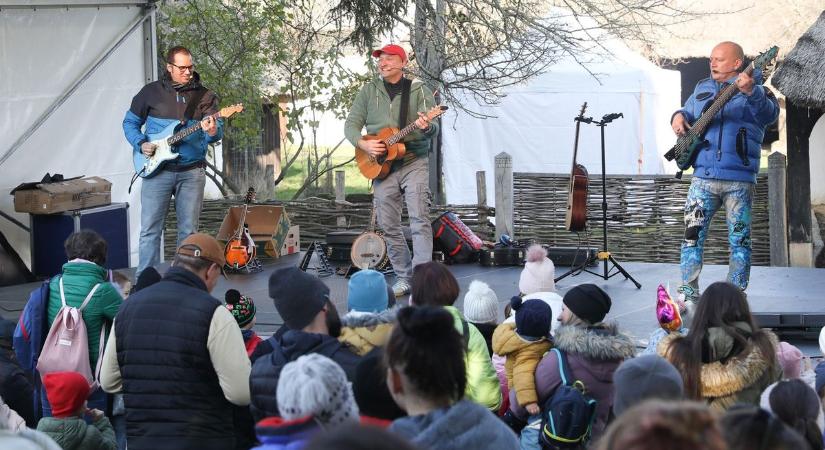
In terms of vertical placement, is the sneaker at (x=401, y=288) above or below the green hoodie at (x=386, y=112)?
below

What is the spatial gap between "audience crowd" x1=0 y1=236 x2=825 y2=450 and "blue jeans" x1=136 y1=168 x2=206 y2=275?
9.32 ft

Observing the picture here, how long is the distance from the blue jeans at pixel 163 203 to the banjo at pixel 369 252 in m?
1.49

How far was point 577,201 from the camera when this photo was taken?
9070mm

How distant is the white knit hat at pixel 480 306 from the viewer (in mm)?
5090

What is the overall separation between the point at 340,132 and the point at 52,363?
66.3ft

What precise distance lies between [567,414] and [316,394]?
5.44 feet

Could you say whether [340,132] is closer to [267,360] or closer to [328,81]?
[328,81]

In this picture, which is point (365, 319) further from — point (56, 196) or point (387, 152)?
point (56, 196)

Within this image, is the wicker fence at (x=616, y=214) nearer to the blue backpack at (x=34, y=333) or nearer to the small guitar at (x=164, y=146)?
the small guitar at (x=164, y=146)

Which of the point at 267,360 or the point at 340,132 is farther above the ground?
the point at 340,132

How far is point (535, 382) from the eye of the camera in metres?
4.43

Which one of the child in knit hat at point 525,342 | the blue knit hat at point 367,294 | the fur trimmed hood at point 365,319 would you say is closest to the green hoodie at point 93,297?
the blue knit hat at point 367,294

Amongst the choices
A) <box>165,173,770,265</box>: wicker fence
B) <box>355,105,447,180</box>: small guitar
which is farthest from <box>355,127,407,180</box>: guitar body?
<box>165,173,770,265</box>: wicker fence

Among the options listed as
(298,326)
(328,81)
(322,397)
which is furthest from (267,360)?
(328,81)
